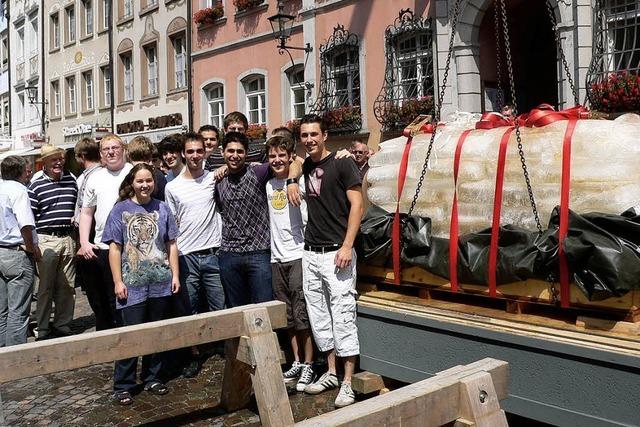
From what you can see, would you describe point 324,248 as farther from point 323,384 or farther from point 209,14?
point 209,14

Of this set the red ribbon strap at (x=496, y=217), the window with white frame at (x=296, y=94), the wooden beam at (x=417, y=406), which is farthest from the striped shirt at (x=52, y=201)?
the window with white frame at (x=296, y=94)

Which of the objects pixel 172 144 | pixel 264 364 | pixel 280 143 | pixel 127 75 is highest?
pixel 127 75

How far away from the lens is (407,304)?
13.9 feet

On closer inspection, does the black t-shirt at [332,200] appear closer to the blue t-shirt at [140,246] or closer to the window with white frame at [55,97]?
the blue t-shirt at [140,246]

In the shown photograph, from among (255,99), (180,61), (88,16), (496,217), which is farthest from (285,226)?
(88,16)

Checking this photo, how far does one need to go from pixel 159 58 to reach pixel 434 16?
11.0 metres

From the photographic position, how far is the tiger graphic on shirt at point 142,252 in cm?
478

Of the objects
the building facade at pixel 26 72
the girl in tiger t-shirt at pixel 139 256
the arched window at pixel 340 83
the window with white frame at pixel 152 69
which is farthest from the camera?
the building facade at pixel 26 72

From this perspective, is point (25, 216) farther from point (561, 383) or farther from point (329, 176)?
point (561, 383)

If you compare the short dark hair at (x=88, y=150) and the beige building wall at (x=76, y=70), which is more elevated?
the beige building wall at (x=76, y=70)

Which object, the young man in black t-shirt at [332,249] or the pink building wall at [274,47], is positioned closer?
the young man in black t-shirt at [332,249]

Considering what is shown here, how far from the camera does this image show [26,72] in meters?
30.3

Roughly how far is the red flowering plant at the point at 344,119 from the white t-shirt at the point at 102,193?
321 inches

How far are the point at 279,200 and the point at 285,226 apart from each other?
18 centimetres
